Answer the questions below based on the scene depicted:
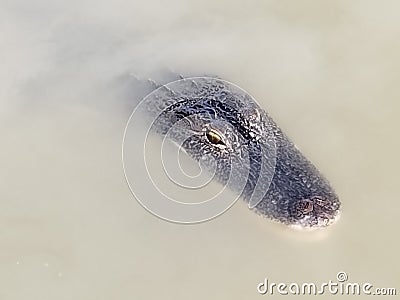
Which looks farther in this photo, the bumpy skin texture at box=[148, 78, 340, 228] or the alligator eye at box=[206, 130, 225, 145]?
the alligator eye at box=[206, 130, 225, 145]

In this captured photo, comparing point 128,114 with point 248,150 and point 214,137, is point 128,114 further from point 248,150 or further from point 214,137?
point 248,150

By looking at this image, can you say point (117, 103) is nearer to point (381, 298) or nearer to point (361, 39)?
point (361, 39)

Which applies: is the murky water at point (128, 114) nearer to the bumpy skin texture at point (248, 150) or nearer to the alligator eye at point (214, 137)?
the bumpy skin texture at point (248, 150)

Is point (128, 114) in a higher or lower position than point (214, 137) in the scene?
higher

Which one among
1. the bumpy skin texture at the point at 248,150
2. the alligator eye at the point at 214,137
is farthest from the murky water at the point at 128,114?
the alligator eye at the point at 214,137

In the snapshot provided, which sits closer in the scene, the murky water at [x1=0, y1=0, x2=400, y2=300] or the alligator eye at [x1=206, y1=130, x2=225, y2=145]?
the murky water at [x1=0, y1=0, x2=400, y2=300]

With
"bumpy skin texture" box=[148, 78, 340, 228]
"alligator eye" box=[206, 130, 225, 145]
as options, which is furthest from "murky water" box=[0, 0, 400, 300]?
"alligator eye" box=[206, 130, 225, 145]

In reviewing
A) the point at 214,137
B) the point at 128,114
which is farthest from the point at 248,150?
the point at 128,114

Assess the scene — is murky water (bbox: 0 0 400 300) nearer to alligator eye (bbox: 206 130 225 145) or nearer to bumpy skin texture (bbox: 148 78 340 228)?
bumpy skin texture (bbox: 148 78 340 228)
